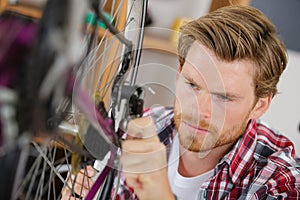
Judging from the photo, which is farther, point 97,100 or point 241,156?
point 241,156

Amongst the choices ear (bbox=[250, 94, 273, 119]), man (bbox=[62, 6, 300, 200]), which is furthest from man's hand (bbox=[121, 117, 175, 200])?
ear (bbox=[250, 94, 273, 119])

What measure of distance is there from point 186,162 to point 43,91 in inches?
14.4

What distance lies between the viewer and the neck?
0.54 m

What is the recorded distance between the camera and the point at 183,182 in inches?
21.5

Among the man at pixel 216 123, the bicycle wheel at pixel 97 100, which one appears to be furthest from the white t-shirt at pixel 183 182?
the bicycle wheel at pixel 97 100

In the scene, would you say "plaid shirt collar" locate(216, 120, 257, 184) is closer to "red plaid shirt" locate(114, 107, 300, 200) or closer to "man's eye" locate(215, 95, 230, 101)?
"red plaid shirt" locate(114, 107, 300, 200)

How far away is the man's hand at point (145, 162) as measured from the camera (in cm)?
44

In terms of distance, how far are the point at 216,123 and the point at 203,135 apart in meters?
0.02

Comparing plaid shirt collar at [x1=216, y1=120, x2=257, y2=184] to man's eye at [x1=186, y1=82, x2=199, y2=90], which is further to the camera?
plaid shirt collar at [x1=216, y1=120, x2=257, y2=184]

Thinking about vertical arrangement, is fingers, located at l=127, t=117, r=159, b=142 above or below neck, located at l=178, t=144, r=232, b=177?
above

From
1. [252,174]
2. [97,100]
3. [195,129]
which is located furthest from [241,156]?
[97,100]

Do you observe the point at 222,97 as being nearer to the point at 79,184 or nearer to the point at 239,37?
the point at 239,37

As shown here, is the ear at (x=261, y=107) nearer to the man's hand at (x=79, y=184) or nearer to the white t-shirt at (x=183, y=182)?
the white t-shirt at (x=183, y=182)

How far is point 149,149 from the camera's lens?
0.45 m
